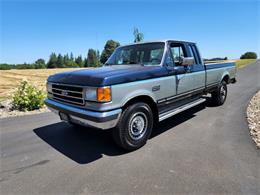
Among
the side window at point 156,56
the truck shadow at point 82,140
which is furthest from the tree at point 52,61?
the side window at point 156,56

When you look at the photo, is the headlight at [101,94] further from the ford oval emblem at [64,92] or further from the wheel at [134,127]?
the ford oval emblem at [64,92]

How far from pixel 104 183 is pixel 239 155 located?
2440 millimetres

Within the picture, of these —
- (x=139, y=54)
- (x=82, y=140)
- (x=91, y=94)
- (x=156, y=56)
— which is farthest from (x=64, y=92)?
(x=156, y=56)

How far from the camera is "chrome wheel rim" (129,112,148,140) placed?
11.9 ft

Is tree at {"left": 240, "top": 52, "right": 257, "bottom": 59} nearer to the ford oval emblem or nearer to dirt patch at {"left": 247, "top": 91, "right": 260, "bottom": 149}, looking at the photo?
dirt patch at {"left": 247, "top": 91, "right": 260, "bottom": 149}

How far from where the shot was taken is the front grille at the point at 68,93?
11.1ft

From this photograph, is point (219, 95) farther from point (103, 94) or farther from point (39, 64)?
point (39, 64)

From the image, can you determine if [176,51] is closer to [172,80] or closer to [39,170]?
[172,80]

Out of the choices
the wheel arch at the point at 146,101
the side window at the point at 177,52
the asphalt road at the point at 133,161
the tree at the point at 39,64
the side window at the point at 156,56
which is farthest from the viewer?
the tree at the point at 39,64

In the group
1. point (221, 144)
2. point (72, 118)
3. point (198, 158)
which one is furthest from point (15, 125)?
point (221, 144)

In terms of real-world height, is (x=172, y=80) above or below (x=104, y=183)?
above

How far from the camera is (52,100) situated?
423 cm

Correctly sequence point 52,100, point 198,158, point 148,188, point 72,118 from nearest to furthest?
point 148,188
point 198,158
point 72,118
point 52,100

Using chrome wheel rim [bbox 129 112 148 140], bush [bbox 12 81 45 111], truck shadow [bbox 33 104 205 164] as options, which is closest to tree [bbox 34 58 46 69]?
bush [bbox 12 81 45 111]
